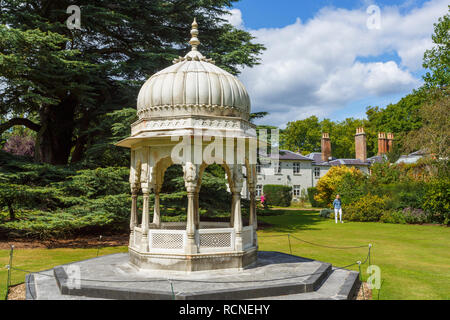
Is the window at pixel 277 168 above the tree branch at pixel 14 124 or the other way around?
the other way around

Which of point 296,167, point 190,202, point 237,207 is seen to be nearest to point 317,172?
point 296,167

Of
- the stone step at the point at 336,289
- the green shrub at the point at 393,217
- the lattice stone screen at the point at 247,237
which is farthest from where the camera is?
the green shrub at the point at 393,217

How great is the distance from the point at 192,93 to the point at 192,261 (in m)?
4.16

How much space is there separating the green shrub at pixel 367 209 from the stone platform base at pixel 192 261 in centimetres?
1980

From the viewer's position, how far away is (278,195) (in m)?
44.7

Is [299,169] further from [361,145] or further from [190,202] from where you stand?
[190,202]

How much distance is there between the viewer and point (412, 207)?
2572 centimetres

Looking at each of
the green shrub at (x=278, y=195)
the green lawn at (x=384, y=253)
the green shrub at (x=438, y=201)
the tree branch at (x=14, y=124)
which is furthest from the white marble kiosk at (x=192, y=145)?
the green shrub at (x=278, y=195)

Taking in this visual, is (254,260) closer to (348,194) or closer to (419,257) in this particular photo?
(419,257)

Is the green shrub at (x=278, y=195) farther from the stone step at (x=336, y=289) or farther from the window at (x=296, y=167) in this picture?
the stone step at (x=336, y=289)

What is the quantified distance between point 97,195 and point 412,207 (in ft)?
70.7

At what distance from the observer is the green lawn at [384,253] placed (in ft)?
30.1

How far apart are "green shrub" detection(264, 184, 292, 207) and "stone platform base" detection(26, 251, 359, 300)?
3512 centimetres

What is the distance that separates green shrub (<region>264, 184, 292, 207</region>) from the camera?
4466 centimetres
